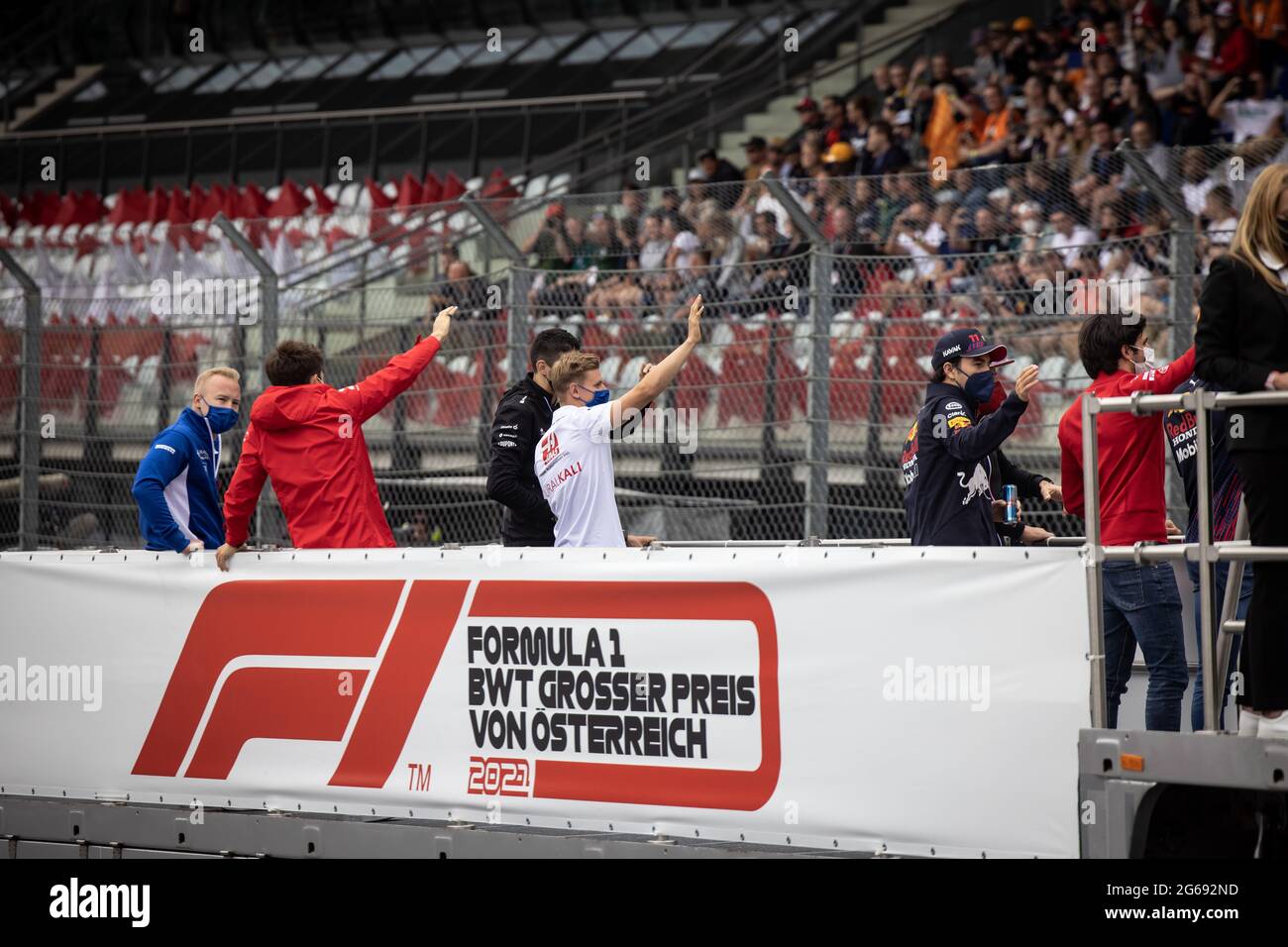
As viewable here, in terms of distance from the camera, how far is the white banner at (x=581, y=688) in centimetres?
501

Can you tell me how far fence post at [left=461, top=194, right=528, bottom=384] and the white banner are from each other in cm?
361

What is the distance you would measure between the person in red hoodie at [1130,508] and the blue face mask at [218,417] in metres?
3.89

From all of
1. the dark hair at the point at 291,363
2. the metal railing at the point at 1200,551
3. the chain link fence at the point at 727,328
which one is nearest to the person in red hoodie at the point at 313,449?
the dark hair at the point at 291,363

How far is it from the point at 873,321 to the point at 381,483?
3.40 metres

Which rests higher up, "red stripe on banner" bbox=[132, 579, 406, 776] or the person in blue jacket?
the person in blue jacket

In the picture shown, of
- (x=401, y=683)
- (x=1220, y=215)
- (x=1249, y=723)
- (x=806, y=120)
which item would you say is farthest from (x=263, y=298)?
(x=806, y=120)

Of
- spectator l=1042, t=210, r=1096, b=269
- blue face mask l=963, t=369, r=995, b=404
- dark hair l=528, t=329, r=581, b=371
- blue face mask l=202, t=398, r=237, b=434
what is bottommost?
blue face mask l=202, t=398, r=237, b=434

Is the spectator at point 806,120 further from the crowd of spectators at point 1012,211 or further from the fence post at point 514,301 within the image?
the fence post at point 514,301

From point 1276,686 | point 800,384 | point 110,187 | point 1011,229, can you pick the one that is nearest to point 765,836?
point 1276,686

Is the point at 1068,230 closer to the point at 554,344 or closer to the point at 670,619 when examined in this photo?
the point at 554,344

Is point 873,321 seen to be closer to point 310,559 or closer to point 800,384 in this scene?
point 800,384

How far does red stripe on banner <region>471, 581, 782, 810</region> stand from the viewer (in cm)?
→ 546

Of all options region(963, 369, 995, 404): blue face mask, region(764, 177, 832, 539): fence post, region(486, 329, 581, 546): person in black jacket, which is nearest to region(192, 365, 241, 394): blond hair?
region(486, 329, 581, 546): person in black jacket

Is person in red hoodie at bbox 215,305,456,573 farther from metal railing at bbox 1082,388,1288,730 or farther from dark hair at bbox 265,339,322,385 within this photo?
metal railing at bbox 1082,388,1288,730
